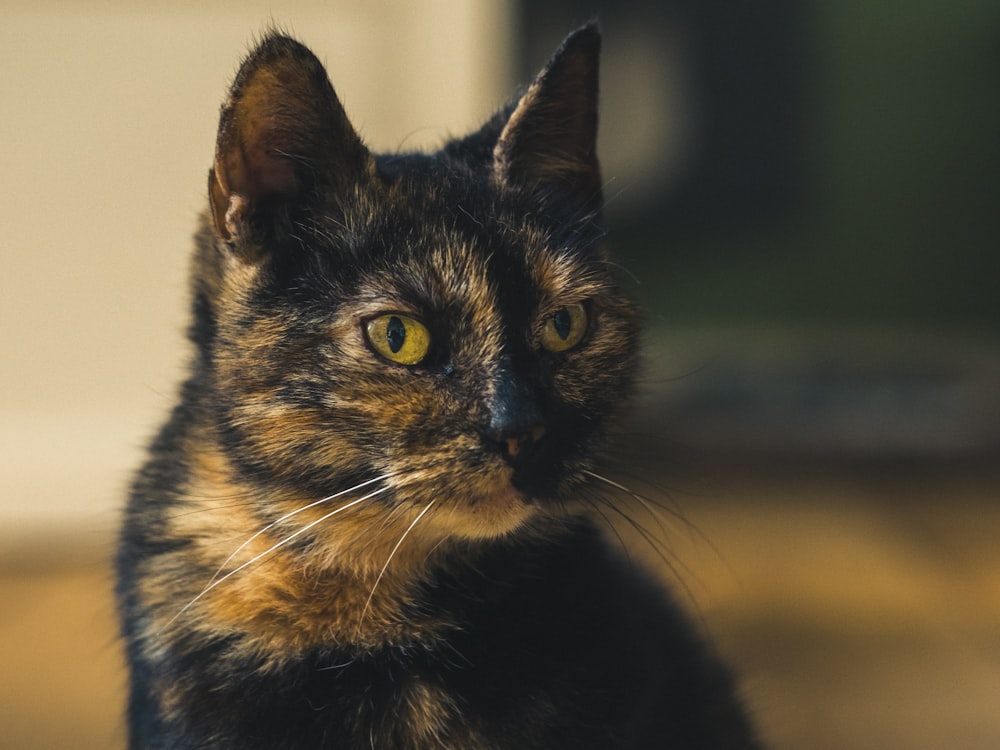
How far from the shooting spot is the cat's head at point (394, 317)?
0.77 m

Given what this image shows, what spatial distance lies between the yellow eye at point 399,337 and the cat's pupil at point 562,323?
111 millimetres

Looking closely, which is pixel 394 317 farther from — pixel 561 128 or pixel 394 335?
pixel 561 128

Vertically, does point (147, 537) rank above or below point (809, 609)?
above

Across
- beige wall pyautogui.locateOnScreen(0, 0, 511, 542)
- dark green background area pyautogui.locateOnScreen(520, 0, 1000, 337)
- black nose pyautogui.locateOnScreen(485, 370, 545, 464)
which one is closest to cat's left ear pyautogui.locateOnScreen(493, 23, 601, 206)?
black nose pyautogui.locateOnScreen(485, 370, 545, 464)

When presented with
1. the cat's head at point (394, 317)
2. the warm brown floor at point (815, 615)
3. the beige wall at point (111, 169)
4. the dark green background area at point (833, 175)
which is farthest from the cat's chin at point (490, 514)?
the dark green background area at point (833, 175)

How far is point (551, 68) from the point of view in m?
0.88

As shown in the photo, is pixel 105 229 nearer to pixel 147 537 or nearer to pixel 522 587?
pixel 147 537

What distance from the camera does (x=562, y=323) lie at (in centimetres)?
86

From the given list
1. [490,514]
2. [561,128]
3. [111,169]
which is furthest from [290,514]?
[111,169]

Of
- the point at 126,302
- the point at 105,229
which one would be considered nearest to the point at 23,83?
the point at 105,229

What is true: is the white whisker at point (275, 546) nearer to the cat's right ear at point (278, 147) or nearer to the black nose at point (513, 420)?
the black nose at point (513, 420)

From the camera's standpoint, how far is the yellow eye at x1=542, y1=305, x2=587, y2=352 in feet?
2.77

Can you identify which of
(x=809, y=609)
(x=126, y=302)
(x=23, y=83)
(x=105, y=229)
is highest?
(x=23, y=83)

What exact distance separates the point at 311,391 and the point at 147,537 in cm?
23
